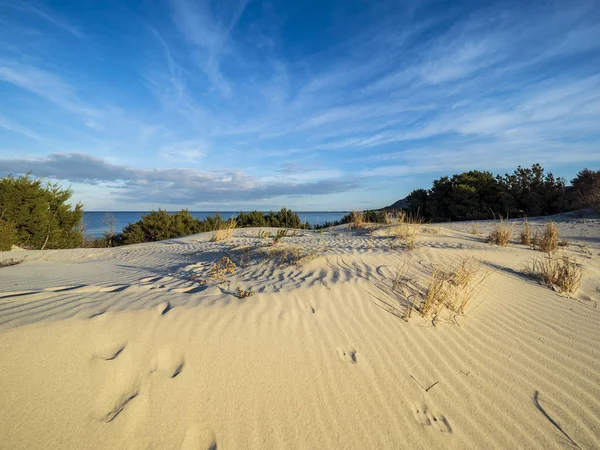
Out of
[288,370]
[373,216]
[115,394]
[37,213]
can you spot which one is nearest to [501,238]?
[373,216]

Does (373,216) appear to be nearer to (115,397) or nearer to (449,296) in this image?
(449,296)

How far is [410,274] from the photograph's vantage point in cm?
413

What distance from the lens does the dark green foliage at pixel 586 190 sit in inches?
440

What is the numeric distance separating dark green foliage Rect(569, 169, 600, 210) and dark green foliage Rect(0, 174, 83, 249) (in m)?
22.6

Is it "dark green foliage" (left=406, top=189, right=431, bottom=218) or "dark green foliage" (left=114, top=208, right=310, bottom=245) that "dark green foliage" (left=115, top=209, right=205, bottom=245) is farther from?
"dark green foliage" (left=406, top=189, right=431, bottom=218)

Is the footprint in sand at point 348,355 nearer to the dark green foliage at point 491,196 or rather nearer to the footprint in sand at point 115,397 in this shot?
the footprint in sand at point 115,397

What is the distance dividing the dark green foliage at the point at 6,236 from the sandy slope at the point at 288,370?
8.46 m

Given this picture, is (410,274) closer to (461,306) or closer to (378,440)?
(461,306)

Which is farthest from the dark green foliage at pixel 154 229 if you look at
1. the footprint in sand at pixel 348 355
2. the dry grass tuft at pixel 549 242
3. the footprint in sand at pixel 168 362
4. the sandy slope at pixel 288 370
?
→ the dry grass tuft at pixel 549 242

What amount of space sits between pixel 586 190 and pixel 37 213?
78.6 feet

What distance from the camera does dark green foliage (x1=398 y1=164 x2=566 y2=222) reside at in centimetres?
1437

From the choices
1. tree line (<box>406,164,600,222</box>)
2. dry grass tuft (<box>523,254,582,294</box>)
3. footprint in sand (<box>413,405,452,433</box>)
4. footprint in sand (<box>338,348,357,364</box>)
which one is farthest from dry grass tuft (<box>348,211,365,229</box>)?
footprint in sand (<box>413,405,452,433</box>)

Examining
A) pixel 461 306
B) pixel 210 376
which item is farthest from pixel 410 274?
pixel 210 376

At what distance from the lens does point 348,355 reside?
7.80 ft
